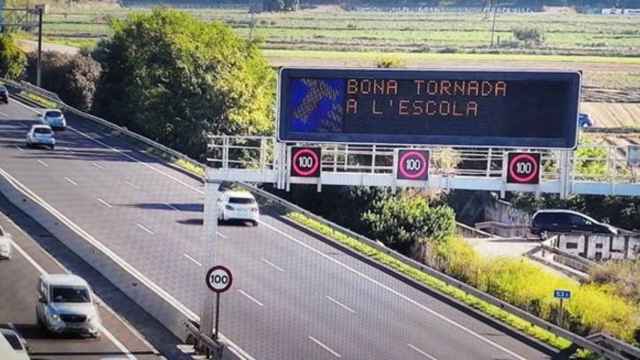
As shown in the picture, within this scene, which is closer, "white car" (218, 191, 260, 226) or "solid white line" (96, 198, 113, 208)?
"white car" (218, 191, 260, 226)

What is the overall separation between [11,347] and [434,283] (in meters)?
13.5

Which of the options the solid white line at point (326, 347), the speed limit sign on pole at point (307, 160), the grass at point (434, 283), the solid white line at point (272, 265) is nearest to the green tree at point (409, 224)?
the grass at point (434, 283)

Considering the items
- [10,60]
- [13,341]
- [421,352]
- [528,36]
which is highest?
[528,36]

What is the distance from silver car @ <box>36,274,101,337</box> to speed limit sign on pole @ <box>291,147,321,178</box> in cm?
537

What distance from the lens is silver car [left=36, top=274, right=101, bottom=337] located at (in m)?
24.0

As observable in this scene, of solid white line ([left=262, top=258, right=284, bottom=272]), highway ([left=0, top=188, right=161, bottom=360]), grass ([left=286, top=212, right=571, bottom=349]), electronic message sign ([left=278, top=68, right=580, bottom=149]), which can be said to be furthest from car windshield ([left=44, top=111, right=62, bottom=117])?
electronic message sign ([left=278, top=68, right=580, bottom=149])

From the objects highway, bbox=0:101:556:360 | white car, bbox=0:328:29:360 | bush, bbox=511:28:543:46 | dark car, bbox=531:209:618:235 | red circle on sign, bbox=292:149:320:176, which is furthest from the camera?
bush, bbox=511:28:543:46

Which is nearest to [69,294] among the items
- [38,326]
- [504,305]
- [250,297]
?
[38,326]

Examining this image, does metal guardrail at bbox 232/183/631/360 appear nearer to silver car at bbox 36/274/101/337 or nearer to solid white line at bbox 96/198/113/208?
solid white line at bbox 96/198/113/208

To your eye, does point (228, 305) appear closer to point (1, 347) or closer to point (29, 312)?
point (29, 312)

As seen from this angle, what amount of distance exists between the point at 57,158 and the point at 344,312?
838 inches

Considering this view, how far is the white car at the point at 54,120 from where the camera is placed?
175 feet

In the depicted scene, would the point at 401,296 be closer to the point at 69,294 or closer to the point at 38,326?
the point at 69,294

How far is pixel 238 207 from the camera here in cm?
3594
